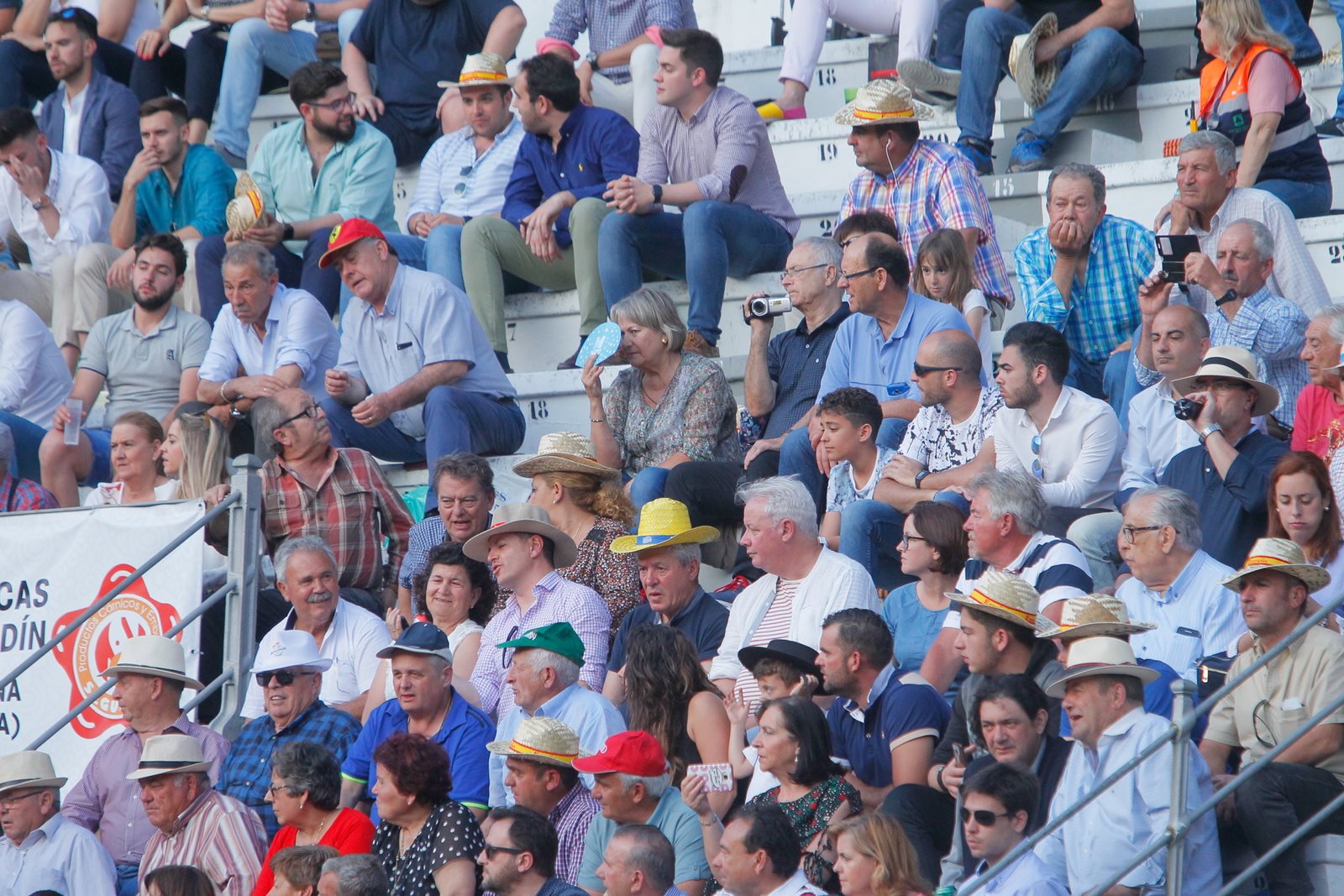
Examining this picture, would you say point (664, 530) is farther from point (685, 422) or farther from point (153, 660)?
point (153, 660)

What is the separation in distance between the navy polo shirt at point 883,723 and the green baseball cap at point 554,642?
92 centimetres

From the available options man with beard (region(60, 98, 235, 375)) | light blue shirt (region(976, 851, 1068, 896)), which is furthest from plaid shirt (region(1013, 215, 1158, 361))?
man with beard (region(60, 98, 235, 375))

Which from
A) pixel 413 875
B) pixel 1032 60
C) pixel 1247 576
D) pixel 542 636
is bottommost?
pixel 413 875

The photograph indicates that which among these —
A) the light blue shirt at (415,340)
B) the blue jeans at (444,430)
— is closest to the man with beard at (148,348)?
the light blue shirt at (415,340)

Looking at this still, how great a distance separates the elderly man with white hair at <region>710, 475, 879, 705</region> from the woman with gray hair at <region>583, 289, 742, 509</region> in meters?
1.15

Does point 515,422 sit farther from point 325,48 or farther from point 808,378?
point 325,48

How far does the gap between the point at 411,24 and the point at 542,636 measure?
207 inches

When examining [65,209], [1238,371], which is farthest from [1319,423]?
[65,209]

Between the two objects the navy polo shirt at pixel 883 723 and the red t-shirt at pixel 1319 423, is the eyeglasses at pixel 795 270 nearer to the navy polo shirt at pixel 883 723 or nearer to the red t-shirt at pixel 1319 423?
the red t-shirt at pixel 1319 423

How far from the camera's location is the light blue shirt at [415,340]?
28.9ft

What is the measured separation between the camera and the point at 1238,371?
696cm

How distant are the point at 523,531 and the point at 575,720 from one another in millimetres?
961

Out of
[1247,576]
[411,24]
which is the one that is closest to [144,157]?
[411,24]

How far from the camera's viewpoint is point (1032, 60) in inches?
384
